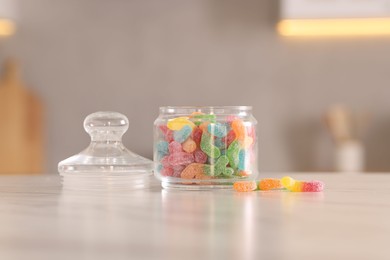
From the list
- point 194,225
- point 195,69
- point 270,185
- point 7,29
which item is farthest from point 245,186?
point 7,29

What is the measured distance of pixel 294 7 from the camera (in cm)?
284

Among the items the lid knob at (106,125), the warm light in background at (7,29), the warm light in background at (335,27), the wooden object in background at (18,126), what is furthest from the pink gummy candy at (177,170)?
the warm light in background at (7,29)

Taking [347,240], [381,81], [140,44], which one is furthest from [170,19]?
[347,240]

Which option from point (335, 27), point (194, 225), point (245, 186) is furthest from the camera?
point (335, 27)

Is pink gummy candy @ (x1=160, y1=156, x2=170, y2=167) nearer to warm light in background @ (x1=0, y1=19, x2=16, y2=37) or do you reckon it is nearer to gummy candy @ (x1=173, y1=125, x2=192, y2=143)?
gummy candy @ (x1=173, y1=125, x2=192, y2=143)

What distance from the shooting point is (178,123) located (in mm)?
1047

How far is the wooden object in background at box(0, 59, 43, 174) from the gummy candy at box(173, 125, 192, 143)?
2.15 m

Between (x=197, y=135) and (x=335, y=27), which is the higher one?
(x=335, y=27)

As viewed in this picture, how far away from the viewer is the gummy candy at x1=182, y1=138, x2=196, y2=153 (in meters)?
1.03

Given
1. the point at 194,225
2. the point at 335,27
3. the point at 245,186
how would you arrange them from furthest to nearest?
the point at 335,27
the point at 245,186
the point at 194,225

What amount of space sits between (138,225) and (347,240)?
0.20 m

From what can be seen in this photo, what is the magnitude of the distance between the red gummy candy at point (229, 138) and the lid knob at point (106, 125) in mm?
166

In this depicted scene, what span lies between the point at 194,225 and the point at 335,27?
98.4 inches

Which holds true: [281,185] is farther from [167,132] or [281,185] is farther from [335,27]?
[335,27]
